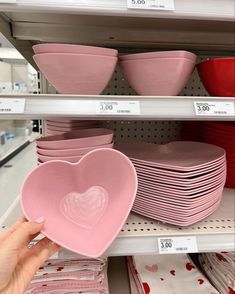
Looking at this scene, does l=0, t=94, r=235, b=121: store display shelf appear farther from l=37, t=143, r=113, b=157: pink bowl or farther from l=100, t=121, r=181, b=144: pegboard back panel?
l=100, t=121, r=181, b=144: pegboard back panel

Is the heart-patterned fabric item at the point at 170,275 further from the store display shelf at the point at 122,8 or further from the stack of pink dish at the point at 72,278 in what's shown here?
the store display shelf at the point at 122,8

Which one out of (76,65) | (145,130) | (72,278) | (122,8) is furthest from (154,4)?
(72,278)

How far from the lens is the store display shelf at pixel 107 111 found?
0.57 metres

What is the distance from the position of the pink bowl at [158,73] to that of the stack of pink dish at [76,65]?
0.21ft

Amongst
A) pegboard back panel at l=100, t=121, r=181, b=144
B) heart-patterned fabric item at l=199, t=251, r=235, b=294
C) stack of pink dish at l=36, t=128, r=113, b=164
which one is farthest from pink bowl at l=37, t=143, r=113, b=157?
heart-patterned fabric item at l=199, t=251, r=235, b=294

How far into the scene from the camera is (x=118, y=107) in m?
0.59

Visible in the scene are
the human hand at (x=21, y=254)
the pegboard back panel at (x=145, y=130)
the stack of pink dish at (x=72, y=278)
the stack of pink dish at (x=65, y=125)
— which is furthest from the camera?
the pegboard back panel at (x=145, y=130)

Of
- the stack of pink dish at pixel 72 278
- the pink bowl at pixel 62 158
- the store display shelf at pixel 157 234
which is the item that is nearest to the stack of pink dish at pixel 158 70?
the pink bowl at pixel 62 158

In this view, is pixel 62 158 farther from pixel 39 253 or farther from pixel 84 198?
pixel 39 253

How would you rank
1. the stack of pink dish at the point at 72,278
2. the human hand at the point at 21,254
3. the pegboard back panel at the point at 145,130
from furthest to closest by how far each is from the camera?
the pegboard back panel at the point at 145,130 → the stack of pink dish at the point at 72,278 → the human hand at the point at 21,254

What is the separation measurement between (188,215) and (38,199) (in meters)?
0.37

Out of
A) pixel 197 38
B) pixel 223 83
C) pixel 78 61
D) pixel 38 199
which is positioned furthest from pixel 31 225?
pixel 197 38

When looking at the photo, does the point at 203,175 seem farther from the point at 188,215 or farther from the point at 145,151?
the point at 145,151

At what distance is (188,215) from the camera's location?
67 centimetres
